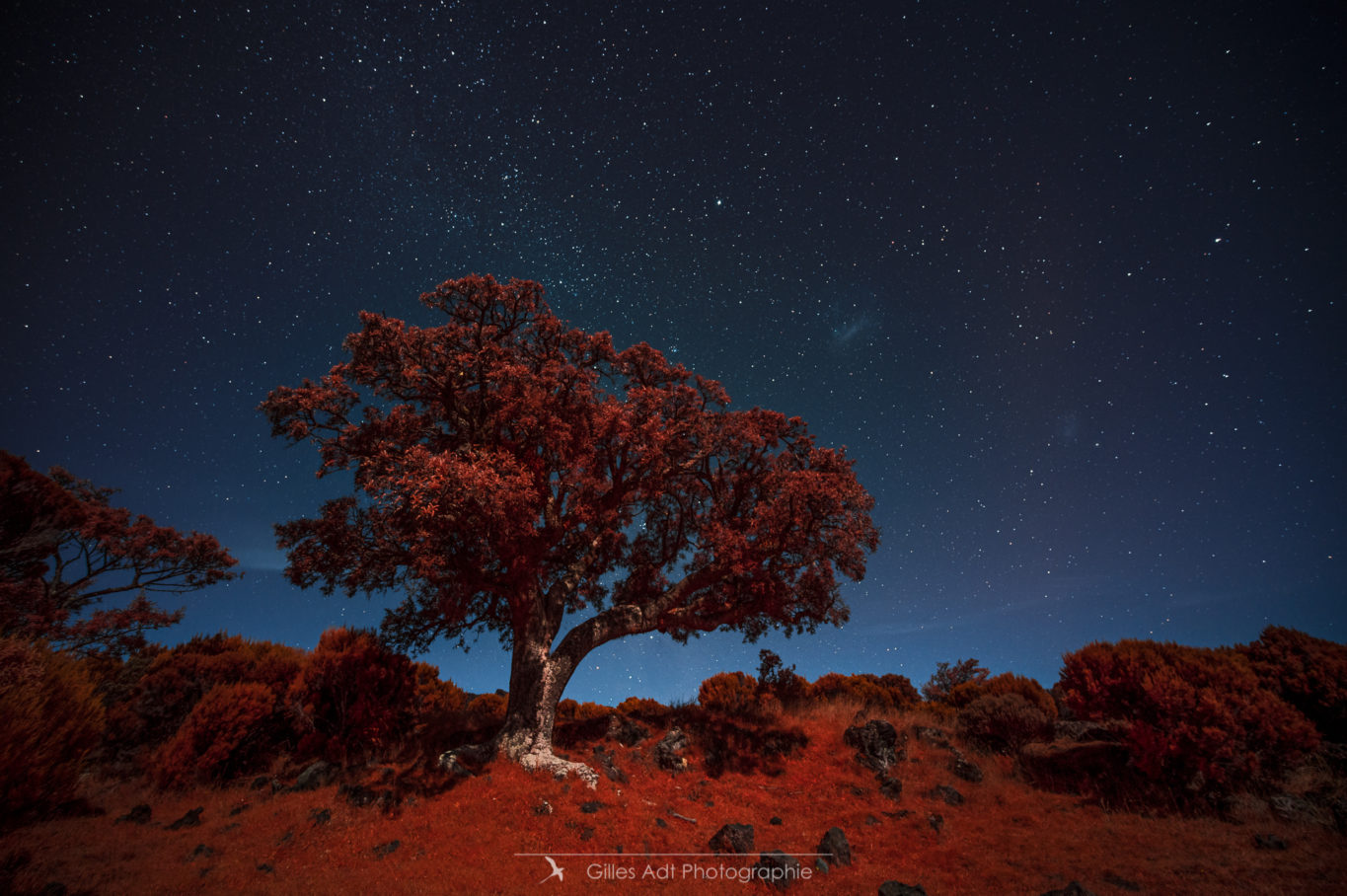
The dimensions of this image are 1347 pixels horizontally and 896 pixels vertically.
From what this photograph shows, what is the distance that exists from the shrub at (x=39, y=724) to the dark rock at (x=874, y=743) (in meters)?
16.6

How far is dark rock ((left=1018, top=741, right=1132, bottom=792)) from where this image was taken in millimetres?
12258

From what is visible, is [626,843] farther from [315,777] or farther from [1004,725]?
[1004,725]

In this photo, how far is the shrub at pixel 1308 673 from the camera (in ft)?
40.0

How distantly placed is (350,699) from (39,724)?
9.44m

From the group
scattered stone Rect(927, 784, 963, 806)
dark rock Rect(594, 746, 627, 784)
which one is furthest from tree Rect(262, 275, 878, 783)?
scattered stone Rect(927, 784, 963, 806)

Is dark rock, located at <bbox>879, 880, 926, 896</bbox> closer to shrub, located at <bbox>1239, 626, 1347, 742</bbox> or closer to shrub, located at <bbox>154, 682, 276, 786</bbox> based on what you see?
shrub, located at <bbox>1239, 626, 1347, 742</bbox>

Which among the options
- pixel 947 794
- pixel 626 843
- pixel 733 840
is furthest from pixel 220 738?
pixel 947 794

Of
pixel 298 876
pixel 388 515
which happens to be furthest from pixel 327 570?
pixel 298 876

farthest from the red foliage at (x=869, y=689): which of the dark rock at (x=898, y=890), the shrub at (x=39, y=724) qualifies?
the shrub at (x=39, y=724)

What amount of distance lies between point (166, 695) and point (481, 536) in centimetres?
1019

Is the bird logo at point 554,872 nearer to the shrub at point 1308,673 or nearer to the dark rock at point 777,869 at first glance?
the dark rock at point 777,869

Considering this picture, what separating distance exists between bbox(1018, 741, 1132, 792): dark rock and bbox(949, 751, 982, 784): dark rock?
4.28 feet

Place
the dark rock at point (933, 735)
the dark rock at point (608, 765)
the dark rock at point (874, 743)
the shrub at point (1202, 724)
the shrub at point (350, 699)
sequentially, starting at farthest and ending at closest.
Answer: the dark rock at point (933, 735), the dark rock at point (874, 743), the shrub at point (350, 699), the dark rock at point (608, 765), the shrub at point (1202, 724)

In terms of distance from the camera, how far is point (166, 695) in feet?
43.1
